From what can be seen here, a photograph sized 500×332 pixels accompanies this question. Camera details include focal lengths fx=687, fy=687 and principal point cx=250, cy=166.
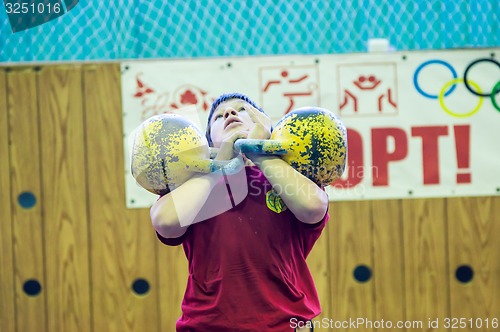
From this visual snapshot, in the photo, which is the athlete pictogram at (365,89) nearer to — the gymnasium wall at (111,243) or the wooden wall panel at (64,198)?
the gymnasium wall at (111,243)

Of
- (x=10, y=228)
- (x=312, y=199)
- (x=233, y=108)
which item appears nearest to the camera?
(x=312, y=199)

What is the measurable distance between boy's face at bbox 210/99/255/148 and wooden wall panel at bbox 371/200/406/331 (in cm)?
128

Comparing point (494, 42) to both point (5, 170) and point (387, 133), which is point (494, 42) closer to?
point (387, 133)

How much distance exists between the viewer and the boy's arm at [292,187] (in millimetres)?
1379

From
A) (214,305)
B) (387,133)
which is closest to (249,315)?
(214,305)

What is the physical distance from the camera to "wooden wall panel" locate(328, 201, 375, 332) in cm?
268

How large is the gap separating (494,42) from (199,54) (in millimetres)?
1177

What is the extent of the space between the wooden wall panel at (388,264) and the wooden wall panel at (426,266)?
24 mm

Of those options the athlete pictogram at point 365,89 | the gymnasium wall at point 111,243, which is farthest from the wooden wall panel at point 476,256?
the athlete pictogram at point 365,89

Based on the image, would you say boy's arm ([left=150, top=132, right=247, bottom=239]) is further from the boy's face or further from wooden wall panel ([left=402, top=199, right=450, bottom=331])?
wooden wall panel ([left=402, top=199, right=450, bottom=331])

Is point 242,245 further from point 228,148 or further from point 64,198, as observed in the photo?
point 64,198

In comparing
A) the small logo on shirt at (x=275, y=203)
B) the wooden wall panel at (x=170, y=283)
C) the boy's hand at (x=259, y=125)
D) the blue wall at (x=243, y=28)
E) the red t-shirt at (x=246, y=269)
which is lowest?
the wooden wall panel at (x=170, y=283)

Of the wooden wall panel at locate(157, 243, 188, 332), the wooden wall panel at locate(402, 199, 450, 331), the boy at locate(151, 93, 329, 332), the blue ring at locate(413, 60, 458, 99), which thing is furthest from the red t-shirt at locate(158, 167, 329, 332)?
the blue ring at locate(413, 60, 458, 99)

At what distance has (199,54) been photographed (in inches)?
107
